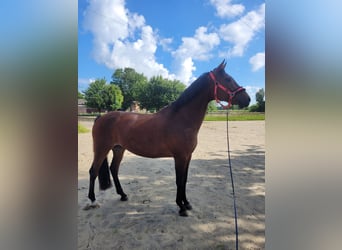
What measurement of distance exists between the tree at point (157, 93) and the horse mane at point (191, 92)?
21.7 inches

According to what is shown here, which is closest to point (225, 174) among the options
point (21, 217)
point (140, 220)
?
point (140, 220)

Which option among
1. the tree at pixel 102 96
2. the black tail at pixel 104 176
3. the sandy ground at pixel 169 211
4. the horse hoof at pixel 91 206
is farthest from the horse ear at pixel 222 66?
the horse hoof at pixel 91 206

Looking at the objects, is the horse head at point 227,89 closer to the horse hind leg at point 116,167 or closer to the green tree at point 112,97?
the green tree at point 112,97

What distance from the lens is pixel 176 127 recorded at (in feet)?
7.29

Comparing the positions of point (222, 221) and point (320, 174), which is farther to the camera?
point (222, 221)

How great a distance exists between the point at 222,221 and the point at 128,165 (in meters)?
2.64

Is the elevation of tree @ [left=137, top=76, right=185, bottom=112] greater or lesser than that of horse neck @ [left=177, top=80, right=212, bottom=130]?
greater

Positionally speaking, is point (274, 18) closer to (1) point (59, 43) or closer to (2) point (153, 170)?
(1) point (59, 43)

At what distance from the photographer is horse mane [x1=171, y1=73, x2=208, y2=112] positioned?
220cm

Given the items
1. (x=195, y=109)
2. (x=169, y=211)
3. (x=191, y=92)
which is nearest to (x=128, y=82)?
(x=191, y=92)

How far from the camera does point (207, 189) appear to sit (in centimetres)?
301

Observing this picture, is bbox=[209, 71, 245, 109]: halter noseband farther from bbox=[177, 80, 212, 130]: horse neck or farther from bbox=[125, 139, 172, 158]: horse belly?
bbox=[125, 139, 172, 158]: horse belly

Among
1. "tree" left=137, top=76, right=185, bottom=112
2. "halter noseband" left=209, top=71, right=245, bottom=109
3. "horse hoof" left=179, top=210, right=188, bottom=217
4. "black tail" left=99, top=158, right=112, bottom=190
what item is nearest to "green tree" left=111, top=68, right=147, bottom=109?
"tree" left=137, top=76, right=185, bottom=112

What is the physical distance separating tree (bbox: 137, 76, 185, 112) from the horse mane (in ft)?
1.81
